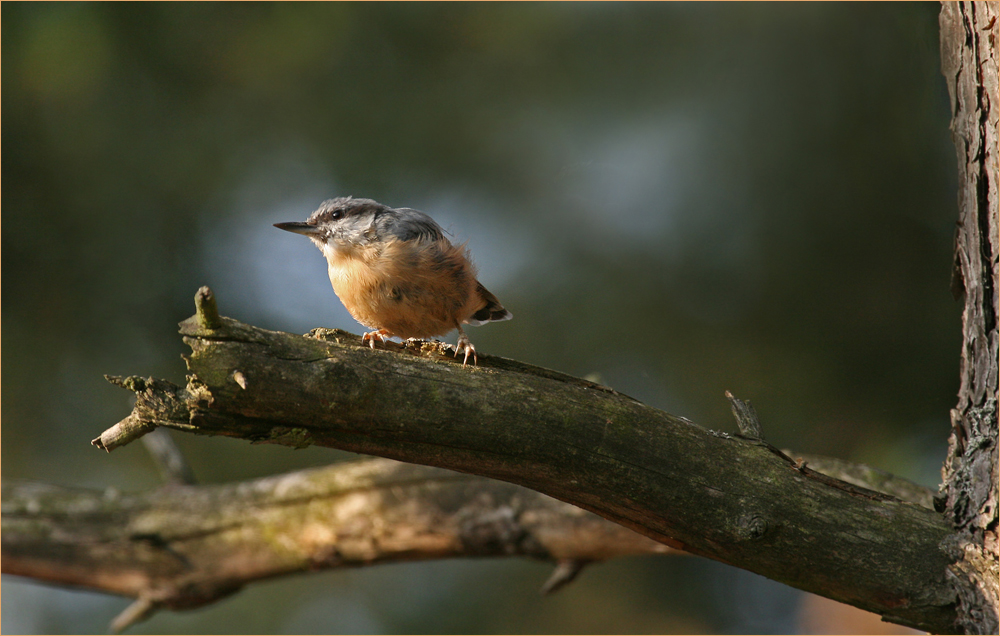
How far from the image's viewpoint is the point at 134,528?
3635 millimetres

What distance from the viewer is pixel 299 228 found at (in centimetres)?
306

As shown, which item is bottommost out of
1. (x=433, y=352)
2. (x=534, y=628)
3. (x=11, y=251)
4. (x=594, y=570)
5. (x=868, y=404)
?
(x=534, y=628)

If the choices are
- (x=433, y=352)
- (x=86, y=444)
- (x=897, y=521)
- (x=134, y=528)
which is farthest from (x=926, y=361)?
(x=86, y=444)

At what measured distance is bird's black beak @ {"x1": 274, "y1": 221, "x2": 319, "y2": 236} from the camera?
3033 millimetres

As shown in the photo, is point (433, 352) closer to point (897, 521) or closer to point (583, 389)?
point (583, 389)

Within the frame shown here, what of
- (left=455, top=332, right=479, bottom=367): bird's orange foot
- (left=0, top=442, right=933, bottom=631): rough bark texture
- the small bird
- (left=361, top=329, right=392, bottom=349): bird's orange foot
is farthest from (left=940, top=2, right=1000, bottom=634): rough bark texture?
(left=361, top=329, right=392, bottom=349): bird's orange foot

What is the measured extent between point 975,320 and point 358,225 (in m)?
2.14

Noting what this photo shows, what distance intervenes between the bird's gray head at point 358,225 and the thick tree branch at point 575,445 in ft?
2.48

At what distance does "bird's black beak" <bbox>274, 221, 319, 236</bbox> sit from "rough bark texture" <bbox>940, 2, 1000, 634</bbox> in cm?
233

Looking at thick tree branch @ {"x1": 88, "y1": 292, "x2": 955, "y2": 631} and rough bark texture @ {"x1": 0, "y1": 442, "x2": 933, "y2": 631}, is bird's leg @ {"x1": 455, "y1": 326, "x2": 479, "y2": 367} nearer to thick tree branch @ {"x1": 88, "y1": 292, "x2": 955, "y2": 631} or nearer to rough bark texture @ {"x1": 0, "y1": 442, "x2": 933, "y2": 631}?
thick tree branch @ {"x1": 88, "y1": 292, "x2": 955, "y2": 631}

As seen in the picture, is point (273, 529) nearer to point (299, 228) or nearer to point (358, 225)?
point (299, 228)

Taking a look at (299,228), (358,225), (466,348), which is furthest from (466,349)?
(299,228)

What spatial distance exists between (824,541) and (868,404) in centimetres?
220

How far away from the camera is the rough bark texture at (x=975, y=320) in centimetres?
203
